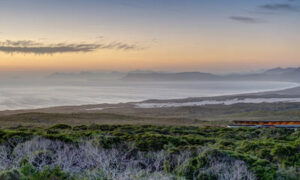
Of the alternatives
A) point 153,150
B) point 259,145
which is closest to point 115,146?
point 153,150

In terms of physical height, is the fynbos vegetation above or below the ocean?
below

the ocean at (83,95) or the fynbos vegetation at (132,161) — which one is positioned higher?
the ocean at (83,95)

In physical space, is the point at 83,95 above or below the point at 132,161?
above

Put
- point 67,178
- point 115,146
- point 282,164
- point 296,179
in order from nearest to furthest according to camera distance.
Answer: point 67,178 → point 296,179 → point 282,164 → point 115,146

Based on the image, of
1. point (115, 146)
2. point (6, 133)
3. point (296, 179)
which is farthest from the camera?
point (6, 133)

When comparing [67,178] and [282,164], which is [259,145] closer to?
[282,164]

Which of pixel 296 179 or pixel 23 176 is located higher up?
pixel 23 176

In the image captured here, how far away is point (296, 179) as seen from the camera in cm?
628

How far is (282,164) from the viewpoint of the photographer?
24.4ft

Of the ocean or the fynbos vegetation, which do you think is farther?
the ocean

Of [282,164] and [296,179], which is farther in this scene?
[282,164]

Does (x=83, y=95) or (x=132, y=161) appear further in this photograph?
(x=83, y=95)

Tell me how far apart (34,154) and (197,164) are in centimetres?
379

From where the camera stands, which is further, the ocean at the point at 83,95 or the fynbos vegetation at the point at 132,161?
the ocean at the point at 83,95
